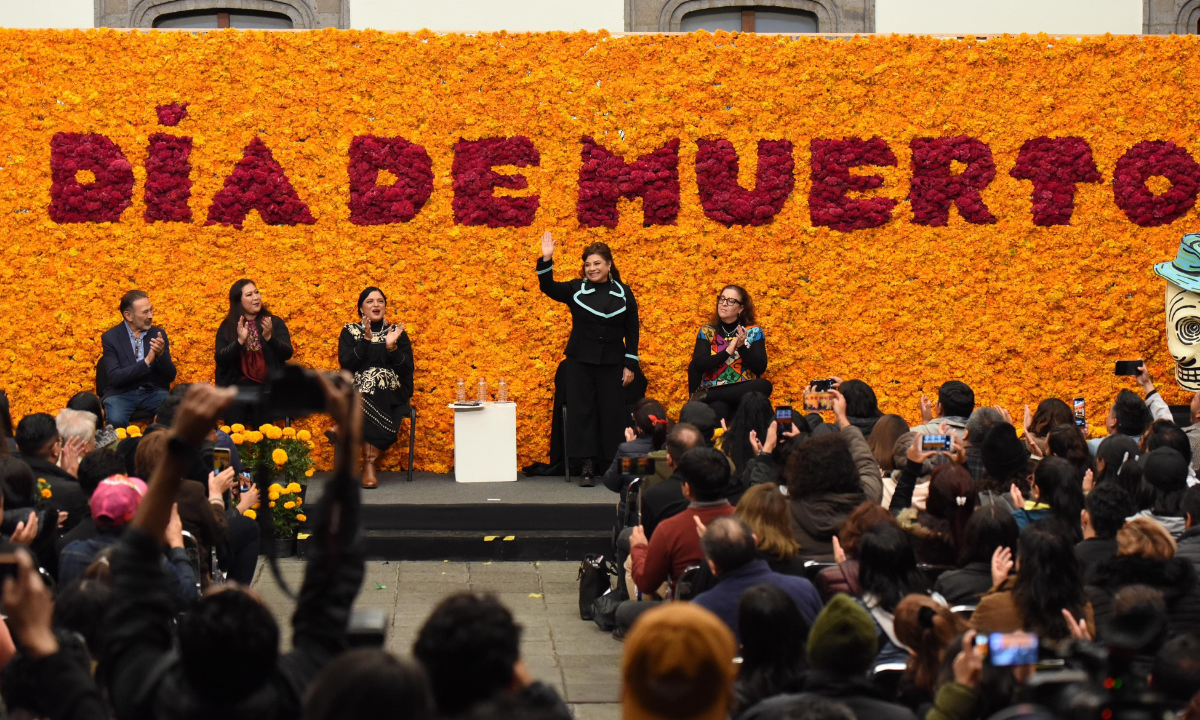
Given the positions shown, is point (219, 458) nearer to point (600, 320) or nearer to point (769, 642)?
point (769, 642)

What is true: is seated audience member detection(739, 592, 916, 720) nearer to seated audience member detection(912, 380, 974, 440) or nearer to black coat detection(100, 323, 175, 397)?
seated audience member detection(912, 380, 974, 440)

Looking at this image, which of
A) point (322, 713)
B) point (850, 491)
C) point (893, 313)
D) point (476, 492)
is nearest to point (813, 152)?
point (893, 313)

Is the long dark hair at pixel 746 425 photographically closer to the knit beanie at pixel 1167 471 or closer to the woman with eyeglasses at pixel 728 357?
the woman with eyeglasses at pixel 728 357

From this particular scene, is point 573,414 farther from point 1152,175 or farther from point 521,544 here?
point 1152,175

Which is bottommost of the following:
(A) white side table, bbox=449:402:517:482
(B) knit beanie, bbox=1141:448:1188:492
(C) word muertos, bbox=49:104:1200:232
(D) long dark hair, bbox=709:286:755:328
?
(A) white side table, bbox=449:402:517:482

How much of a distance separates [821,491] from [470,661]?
11.4ft

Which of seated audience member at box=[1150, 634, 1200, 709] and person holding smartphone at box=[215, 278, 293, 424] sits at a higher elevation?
person holding smartphone at box=[215, 278, 293, 424]

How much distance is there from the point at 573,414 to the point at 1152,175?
18.7 ft

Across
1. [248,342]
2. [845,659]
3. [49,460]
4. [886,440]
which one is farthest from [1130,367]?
[49,460]

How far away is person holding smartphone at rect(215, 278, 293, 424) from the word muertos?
→ 0.99 metres

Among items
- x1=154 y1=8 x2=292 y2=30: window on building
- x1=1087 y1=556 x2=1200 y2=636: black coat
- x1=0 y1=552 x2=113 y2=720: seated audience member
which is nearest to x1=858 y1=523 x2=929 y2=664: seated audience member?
x1=1087 y1=556 x2=1200 y2=636: black coat

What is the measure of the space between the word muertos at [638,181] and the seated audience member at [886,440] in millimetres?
4281

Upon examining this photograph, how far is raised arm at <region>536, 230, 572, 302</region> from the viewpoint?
1062cm

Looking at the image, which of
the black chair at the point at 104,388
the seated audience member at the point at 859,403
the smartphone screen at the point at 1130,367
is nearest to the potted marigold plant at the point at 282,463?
the black chair at the point at 104,388
